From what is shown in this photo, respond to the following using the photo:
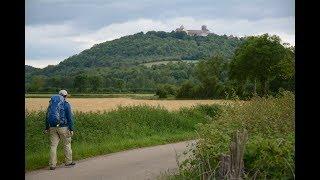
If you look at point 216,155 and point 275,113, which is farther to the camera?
point 275,113

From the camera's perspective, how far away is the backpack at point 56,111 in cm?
1229

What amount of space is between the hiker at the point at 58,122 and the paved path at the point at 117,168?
1.41 ft

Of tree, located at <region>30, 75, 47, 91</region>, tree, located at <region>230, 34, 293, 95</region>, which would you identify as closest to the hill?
tree, located at <region>30, 75, 47, 91</region>

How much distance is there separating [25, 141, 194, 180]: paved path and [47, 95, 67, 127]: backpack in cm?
100

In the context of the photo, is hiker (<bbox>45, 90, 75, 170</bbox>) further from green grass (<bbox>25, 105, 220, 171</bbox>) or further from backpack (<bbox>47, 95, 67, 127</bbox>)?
green grass (<bbox>25, 105, 220, 171</bbox>)

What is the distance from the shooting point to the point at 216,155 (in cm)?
902

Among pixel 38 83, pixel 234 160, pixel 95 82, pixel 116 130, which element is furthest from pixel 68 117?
pixel 95 82

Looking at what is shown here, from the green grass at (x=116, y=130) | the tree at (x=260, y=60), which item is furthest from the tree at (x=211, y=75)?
the green grass at (x=116, y=130)

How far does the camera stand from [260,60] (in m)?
43.1

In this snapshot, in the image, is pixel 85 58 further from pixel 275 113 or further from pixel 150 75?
pixel 275 113

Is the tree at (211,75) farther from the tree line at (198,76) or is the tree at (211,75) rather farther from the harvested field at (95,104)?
the harvested field at (95,104)

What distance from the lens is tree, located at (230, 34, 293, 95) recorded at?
38.2 m
